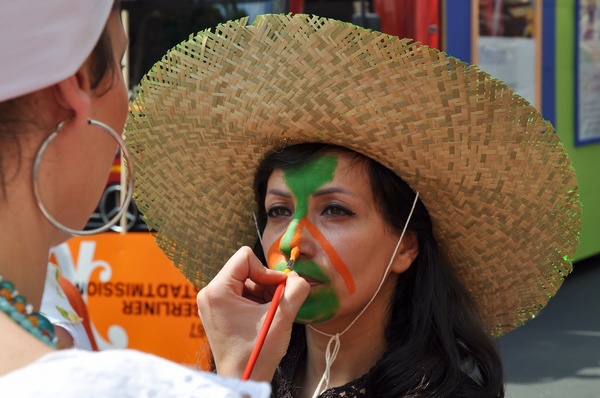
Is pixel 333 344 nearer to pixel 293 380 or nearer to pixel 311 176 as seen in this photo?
pixel 293 380

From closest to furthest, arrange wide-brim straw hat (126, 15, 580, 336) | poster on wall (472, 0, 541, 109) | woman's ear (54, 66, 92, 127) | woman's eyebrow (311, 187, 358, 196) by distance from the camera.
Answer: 1. woman's ear (54, 66, 92, 127)
2. wide-brim straw hat (126, 15, 580, 336)
3. woman's eyebrow (311, 187, 358, 196)
4. poster on wall (472, 0, 541, 109)

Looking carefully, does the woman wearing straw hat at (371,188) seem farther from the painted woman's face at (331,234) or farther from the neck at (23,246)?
the neck at (23,246)

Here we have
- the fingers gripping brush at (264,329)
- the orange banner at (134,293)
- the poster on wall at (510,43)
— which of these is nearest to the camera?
the fingers gripping brush at (264,329)

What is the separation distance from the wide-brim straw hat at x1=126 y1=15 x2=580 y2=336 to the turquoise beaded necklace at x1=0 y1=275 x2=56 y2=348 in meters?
1.28

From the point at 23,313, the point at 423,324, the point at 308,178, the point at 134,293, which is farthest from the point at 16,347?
the point at 134,293

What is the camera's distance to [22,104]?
917 mm

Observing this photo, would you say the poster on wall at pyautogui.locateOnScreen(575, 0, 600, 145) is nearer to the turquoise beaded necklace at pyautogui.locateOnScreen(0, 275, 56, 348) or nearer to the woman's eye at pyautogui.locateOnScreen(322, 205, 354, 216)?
the woman's eye at pyautogui.locateOnScreen(322, 205, 354, 216)

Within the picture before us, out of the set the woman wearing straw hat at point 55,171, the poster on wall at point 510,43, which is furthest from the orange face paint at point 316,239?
the poster on wall at point 510,43

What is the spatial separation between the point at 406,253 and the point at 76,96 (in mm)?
1483

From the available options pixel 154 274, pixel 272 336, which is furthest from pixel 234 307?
pixel 154 274

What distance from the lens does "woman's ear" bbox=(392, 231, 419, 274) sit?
7.50 ft

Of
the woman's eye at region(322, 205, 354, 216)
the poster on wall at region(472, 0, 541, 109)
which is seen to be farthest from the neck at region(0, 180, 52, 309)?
the poster on wall at region(472, 0, 541, 109)

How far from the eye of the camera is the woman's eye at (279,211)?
227cm

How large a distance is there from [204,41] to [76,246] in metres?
3.25
